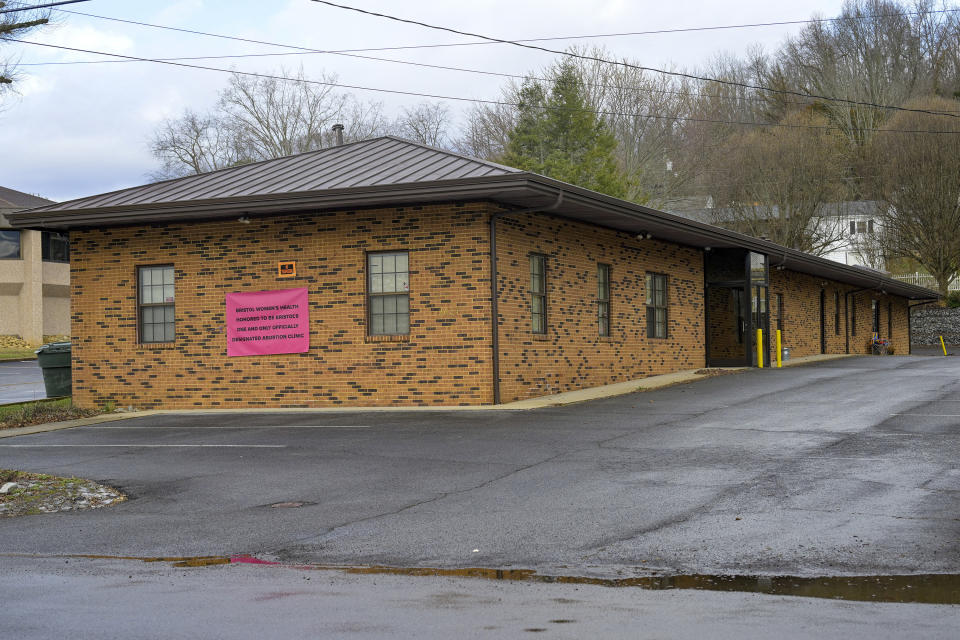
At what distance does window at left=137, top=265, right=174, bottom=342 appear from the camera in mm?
20031

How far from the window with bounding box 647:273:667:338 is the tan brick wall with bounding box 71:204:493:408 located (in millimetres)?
7556

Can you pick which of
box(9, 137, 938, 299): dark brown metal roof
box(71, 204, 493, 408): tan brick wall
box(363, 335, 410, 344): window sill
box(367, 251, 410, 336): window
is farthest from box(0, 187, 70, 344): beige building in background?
box(363, 335, 410, 344): window sill

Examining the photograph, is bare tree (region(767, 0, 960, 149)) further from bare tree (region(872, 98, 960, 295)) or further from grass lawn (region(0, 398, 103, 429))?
grass lawn (region(0, 398, 103, 429))

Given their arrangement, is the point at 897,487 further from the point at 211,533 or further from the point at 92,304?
the point at 92,304

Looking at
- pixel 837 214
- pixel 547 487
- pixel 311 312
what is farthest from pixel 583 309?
pixel 837 214

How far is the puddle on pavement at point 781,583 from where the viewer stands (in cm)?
562

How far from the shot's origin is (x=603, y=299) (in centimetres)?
2192

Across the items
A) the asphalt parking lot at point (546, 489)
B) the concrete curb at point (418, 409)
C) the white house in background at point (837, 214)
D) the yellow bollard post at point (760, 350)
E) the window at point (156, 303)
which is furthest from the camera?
the white house in background at point (837, 214)

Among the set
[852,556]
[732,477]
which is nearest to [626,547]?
[852,556]

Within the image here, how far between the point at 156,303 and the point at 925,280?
156 ft

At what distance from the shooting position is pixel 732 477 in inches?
380

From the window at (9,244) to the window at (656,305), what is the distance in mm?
35899

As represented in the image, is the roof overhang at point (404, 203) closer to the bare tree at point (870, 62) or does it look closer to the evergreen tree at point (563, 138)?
the evergreen tree at point (563, 138)

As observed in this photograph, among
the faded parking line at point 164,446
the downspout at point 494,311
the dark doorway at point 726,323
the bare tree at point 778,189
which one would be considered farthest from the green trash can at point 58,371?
the bare tree at point 778,189
